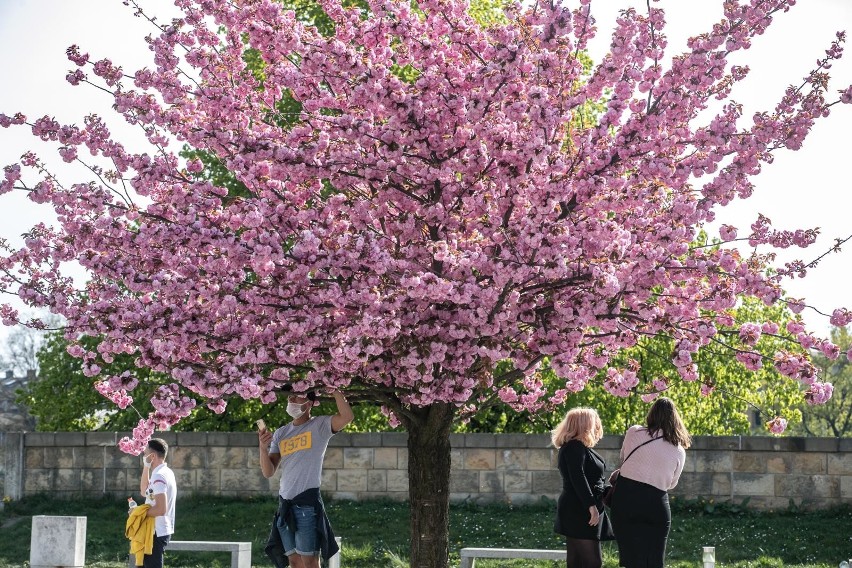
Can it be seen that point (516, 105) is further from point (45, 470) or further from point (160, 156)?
point (45, 470)

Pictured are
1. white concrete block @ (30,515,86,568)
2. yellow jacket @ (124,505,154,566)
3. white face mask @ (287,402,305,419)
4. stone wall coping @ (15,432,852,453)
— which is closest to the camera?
white face mask @ (287,402,305,419)

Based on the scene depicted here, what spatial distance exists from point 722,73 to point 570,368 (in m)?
2.47

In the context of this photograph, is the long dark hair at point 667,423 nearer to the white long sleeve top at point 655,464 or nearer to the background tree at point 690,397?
the white long sleeve top at point 655,464

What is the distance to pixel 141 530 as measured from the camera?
10.6m

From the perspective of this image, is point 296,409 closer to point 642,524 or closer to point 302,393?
point 302,393

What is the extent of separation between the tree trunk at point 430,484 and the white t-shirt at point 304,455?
2.66 ft

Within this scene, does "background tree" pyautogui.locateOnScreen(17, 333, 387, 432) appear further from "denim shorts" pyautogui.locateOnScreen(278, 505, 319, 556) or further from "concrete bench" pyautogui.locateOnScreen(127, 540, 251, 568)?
"denim shorts" pyautogui.locateOnScreen(278, 505, 319, 556)

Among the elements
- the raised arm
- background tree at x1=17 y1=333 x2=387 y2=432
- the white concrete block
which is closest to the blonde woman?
the raised arm

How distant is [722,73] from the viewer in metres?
8.95

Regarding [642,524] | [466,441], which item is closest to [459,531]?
[466,441]

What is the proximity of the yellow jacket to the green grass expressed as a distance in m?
3.19

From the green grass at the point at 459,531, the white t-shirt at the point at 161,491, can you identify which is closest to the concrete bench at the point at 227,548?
the white t-shirt at the point at 161,491

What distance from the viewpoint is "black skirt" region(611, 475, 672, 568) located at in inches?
346

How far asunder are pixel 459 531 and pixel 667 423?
6.95m
